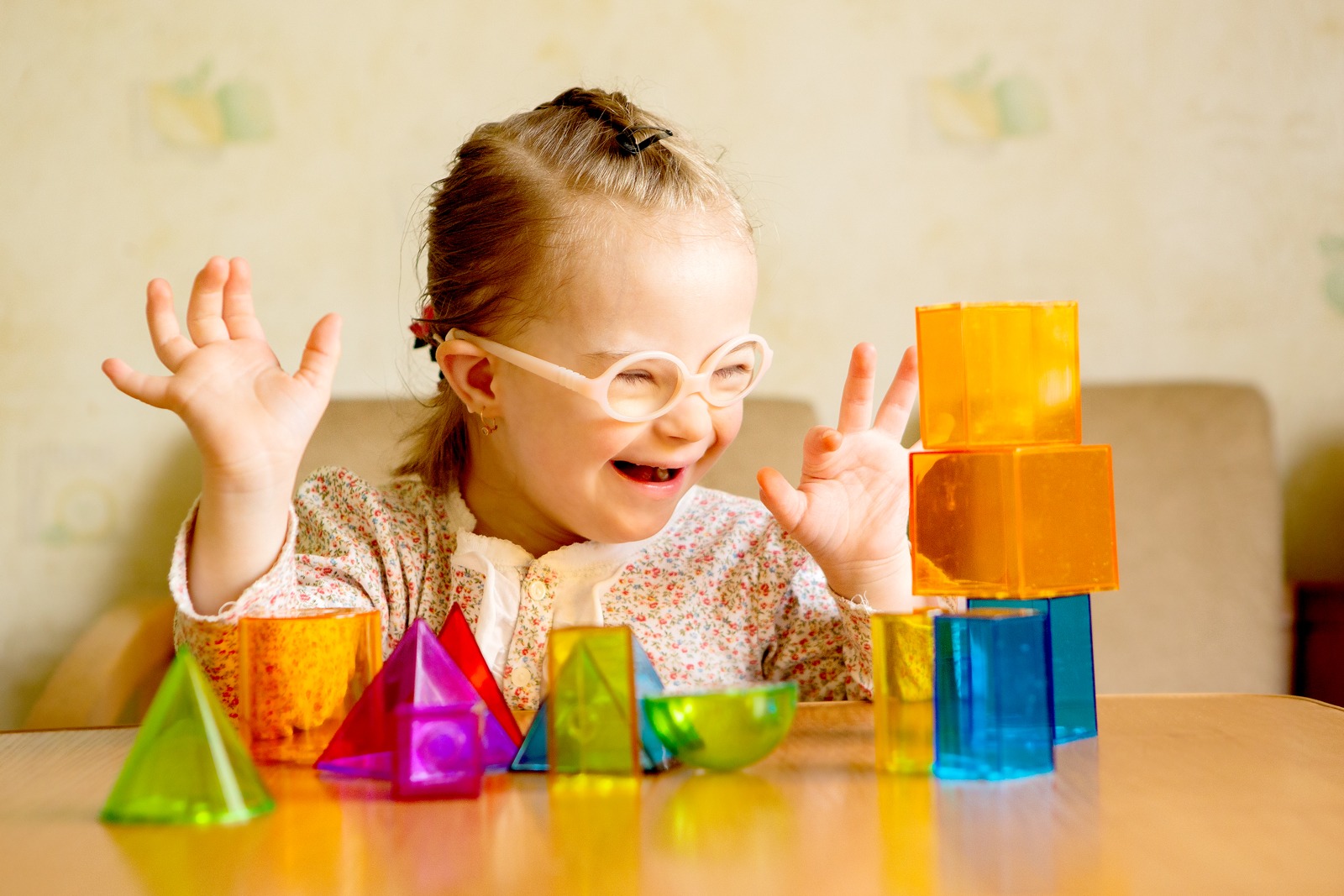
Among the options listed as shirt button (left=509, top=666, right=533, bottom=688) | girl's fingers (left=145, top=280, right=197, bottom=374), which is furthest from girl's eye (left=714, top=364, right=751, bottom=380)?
girl's fingers (left=145, top=280, right=197, bottom=374)

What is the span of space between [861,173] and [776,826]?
1.82m

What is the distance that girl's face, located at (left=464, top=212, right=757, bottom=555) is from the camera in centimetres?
106

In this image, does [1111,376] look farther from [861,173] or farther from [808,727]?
[808,727]

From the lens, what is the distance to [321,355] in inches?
33.6

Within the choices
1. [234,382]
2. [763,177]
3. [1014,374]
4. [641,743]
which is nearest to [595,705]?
[641,743]

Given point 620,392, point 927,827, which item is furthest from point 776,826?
point 620,392

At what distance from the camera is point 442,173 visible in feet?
7.16

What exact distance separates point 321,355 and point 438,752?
354 millimetres

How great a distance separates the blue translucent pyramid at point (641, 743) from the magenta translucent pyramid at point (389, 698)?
0.12ft

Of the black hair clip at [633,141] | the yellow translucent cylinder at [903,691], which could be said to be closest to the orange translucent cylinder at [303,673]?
the yellow translucent cylinder at [903,691]

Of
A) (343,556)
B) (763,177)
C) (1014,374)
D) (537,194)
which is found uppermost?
(763,177)

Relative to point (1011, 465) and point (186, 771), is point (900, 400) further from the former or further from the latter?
point (186, 771)

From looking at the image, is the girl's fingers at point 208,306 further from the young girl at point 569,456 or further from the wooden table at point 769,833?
the wooden table at point 769,833

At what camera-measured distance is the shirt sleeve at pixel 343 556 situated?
934 millimetres
